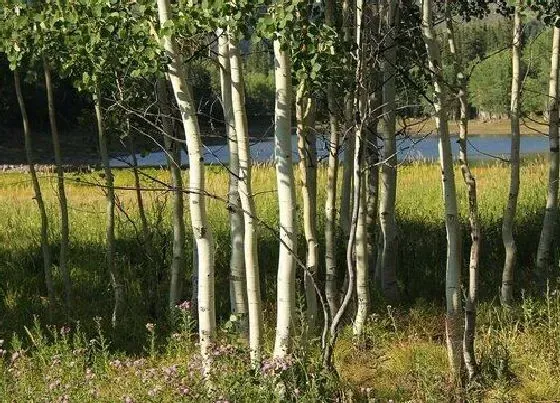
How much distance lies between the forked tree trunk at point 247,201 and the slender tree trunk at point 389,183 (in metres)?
1.94

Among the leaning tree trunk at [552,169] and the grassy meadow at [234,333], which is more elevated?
the leaning tree trunk at [552,169]

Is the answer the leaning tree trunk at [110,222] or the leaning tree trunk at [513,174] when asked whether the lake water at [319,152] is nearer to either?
the leaning tree trunk at [110,222]

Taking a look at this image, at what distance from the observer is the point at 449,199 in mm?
4449

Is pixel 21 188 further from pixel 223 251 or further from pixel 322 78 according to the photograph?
pixel 322 78

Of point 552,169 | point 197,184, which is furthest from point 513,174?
point 197,184

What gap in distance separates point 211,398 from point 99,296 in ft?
13.3

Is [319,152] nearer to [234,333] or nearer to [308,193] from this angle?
[308,193]

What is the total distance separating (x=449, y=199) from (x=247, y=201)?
4.04ft

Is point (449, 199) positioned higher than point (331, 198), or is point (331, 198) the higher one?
point (449, 199)

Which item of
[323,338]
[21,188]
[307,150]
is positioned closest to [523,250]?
[307,150]

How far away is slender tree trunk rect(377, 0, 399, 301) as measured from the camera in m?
6.15

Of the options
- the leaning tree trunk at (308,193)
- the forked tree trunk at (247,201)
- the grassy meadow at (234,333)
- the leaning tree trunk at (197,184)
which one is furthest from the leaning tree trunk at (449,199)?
the leaning tree trunk at (197,184)

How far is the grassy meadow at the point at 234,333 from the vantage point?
4.26 meters

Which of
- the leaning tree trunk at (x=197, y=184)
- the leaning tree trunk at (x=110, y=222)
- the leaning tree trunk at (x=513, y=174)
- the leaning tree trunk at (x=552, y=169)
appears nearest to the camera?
the leaning tree trunk at (x=197, y=184)
